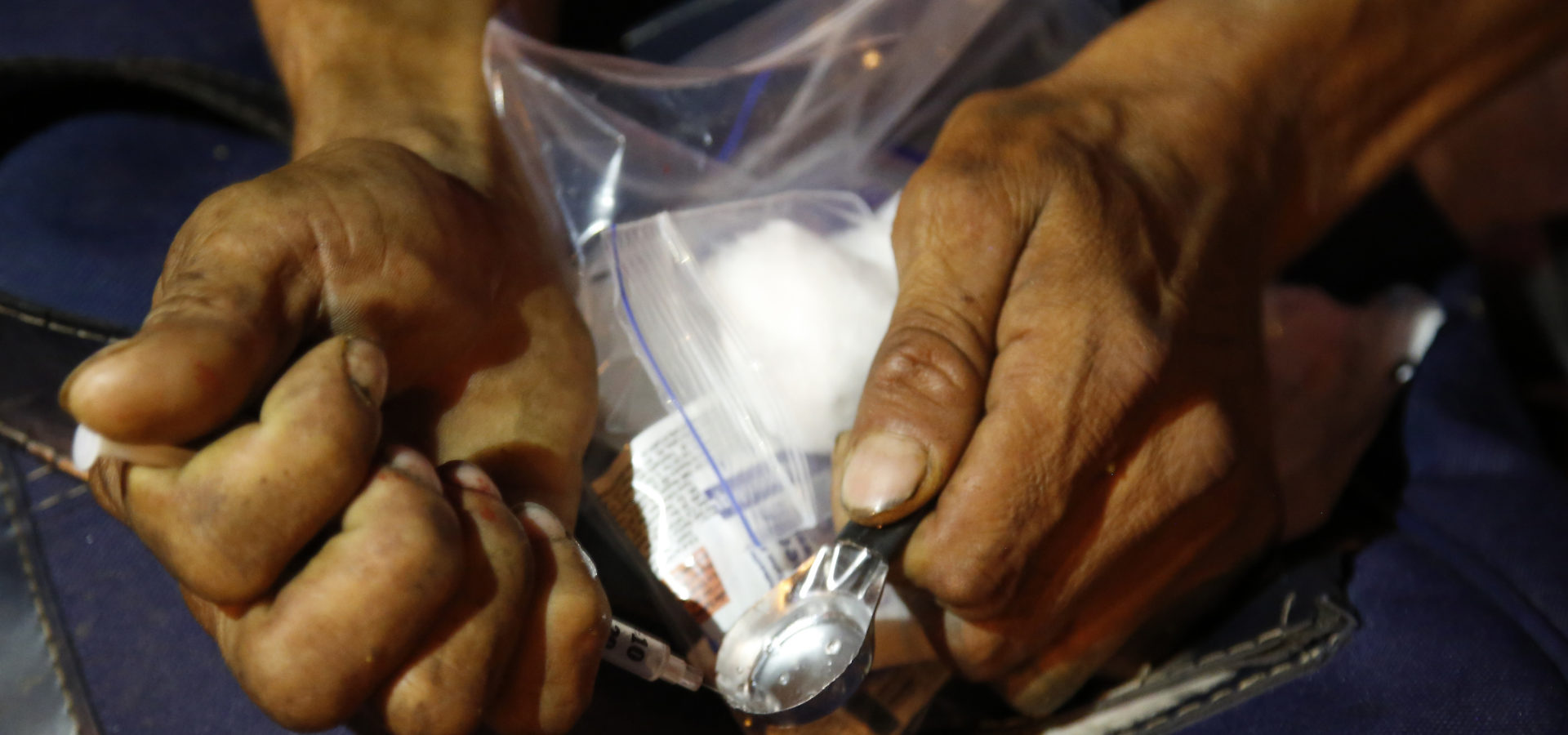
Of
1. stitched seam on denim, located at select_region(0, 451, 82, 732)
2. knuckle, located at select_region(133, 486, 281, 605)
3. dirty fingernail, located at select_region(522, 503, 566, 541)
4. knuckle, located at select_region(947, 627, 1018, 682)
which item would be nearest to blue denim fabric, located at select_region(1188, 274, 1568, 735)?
knuckle, located at select_region(947, 627, 1018, 682)

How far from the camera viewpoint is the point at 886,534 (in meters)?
0.47

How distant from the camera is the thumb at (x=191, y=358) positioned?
317 mm

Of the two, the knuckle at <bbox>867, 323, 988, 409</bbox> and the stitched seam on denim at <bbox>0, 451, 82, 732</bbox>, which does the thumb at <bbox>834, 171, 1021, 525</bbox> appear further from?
the stitched seam on denim at <bbox>0, 451, 82, 732</bbox>

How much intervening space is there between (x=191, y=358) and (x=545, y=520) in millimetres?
158

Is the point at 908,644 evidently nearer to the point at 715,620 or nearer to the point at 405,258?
the point at 715,620

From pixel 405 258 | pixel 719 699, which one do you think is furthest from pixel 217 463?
pixel 719 699

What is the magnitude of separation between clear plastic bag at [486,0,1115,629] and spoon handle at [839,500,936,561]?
A: 0.06 m

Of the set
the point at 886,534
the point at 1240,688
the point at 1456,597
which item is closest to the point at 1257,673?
the point at 1240,688

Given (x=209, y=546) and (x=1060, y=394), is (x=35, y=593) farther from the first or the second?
(x=1060, y=394)

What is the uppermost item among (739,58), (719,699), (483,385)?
(739,58)

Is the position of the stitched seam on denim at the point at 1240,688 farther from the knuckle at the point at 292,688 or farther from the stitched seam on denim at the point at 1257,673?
the knuckle at the point at 292,688

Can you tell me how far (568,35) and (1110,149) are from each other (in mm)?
535

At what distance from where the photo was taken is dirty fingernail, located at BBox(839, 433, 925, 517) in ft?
1.49

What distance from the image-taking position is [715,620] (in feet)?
1.65
